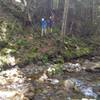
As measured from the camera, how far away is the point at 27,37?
73.5ft

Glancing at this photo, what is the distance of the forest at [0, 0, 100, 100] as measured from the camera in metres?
15.4

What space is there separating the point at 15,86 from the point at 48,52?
20.9 feet

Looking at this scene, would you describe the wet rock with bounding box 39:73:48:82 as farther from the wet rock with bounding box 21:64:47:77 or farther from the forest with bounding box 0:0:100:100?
the wet rock with bounding box 21:64:47:77

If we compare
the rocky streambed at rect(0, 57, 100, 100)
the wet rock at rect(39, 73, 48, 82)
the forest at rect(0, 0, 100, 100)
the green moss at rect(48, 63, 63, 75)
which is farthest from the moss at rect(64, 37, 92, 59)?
the wet rock at rect(39, 73, 48, 82)

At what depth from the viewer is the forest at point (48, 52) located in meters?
15.4

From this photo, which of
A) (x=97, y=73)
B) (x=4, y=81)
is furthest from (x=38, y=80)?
(x=97, y=73)

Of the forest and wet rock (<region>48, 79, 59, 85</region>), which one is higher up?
the forest

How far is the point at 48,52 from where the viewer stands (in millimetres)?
21312

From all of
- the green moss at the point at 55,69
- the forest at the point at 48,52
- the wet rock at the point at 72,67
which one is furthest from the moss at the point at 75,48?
the green moss at the point at 55,69

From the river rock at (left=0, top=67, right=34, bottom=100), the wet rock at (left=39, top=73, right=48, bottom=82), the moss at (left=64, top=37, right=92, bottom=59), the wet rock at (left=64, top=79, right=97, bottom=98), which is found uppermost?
the moss at (left=64, top=37, right=92, bottom=59)

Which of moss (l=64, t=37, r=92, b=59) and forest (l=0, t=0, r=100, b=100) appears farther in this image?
moss (l=64, t=37, r=92, b=59)

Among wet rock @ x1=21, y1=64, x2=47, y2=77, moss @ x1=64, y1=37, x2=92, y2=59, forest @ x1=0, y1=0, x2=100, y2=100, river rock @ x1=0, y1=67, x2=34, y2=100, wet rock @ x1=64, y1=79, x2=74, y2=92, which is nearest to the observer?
river rock @ x1=0, y1=67, x2=34, y2=100

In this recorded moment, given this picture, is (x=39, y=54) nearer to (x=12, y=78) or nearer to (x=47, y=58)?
(x=47, y=58)

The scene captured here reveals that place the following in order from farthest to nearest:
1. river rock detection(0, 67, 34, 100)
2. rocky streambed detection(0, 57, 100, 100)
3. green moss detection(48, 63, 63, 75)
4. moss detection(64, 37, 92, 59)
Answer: moss detection(64, 37, 92, 59)
green moss detection(48, 63, 63, 75)
rocky streambed detection(0, 57, 100, 100)
river rock detection(0, 67, 34, 100)
